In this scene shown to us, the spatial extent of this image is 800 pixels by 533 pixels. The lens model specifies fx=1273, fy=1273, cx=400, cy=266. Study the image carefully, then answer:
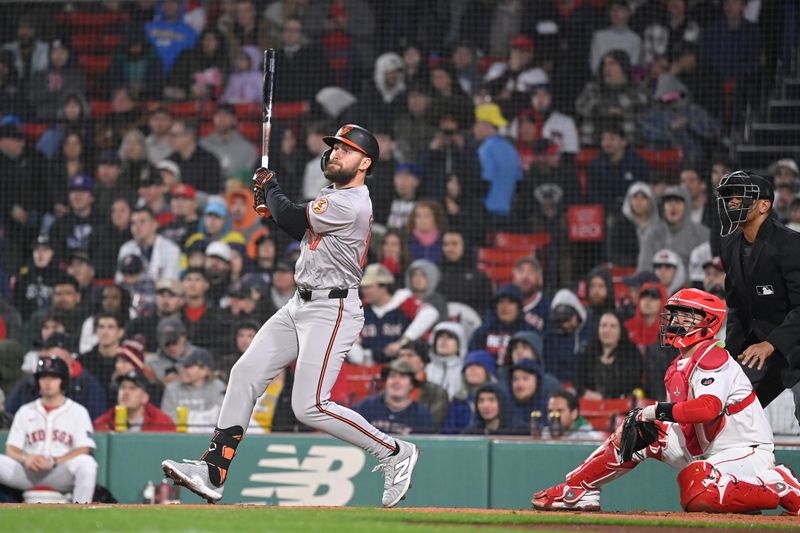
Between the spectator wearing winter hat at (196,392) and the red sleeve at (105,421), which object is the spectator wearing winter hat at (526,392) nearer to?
the spectator wearing winter hat at (196,392)

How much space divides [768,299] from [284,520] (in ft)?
8.65

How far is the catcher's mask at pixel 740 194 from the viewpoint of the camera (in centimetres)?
627

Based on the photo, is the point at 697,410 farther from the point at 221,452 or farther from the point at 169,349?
the point at 169,349

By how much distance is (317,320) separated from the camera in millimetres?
5871

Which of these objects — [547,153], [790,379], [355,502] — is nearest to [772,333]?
[790,379]

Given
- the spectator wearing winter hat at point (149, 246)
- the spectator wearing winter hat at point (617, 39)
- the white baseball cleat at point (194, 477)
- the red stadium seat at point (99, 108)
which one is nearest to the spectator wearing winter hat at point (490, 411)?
the white baseball cleat at point (194, 477)

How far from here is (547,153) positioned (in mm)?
11812

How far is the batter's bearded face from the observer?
5.98 m

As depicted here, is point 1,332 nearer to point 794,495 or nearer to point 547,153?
point 547,153

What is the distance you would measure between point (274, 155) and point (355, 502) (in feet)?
15.3

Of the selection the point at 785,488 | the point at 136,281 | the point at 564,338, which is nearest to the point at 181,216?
the point at 136,281

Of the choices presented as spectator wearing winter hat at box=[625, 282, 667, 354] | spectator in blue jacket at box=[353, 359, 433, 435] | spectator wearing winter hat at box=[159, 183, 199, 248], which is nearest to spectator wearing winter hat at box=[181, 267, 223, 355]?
spectator wearing winter hat at box=[159, 183, 199, 248]

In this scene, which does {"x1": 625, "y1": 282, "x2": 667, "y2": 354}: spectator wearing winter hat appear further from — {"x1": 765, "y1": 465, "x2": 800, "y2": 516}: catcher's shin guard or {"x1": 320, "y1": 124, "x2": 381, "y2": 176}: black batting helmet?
{"x1": 320, "y1": 124, "x2": 381, "y2": 176}: black batting helmet

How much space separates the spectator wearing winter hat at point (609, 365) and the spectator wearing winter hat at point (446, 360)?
894mm
